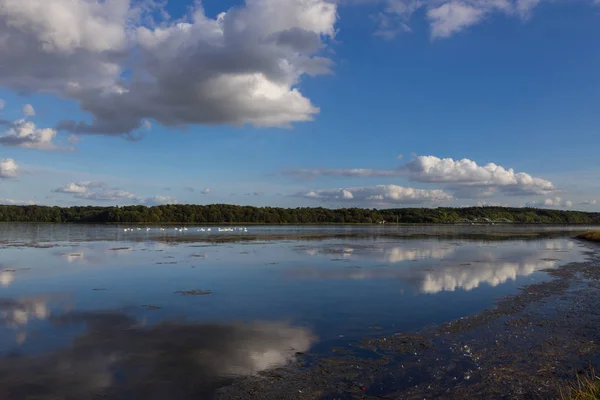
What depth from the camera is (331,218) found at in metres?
188

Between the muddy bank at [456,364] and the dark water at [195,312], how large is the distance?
27.8 inches

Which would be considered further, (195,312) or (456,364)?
(195,312)

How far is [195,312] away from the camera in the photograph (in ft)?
44.7

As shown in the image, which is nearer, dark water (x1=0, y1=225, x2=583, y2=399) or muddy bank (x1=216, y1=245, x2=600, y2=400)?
muddy bank (x1=216, y1=245, x2=600, y2=400)

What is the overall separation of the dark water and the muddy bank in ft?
2.31

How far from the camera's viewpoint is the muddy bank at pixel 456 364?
297 inches

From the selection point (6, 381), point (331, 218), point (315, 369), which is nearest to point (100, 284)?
point (6, 381)

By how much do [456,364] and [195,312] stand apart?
8.01 metres

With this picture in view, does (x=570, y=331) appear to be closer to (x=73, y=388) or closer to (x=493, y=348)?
(x=493, y=348)

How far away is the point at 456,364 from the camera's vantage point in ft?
29.1

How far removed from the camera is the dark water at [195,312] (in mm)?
8531

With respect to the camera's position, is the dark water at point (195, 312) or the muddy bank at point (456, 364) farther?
the dark water at point (195, 312)

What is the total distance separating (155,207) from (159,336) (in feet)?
508

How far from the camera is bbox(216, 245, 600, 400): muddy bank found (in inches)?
297
